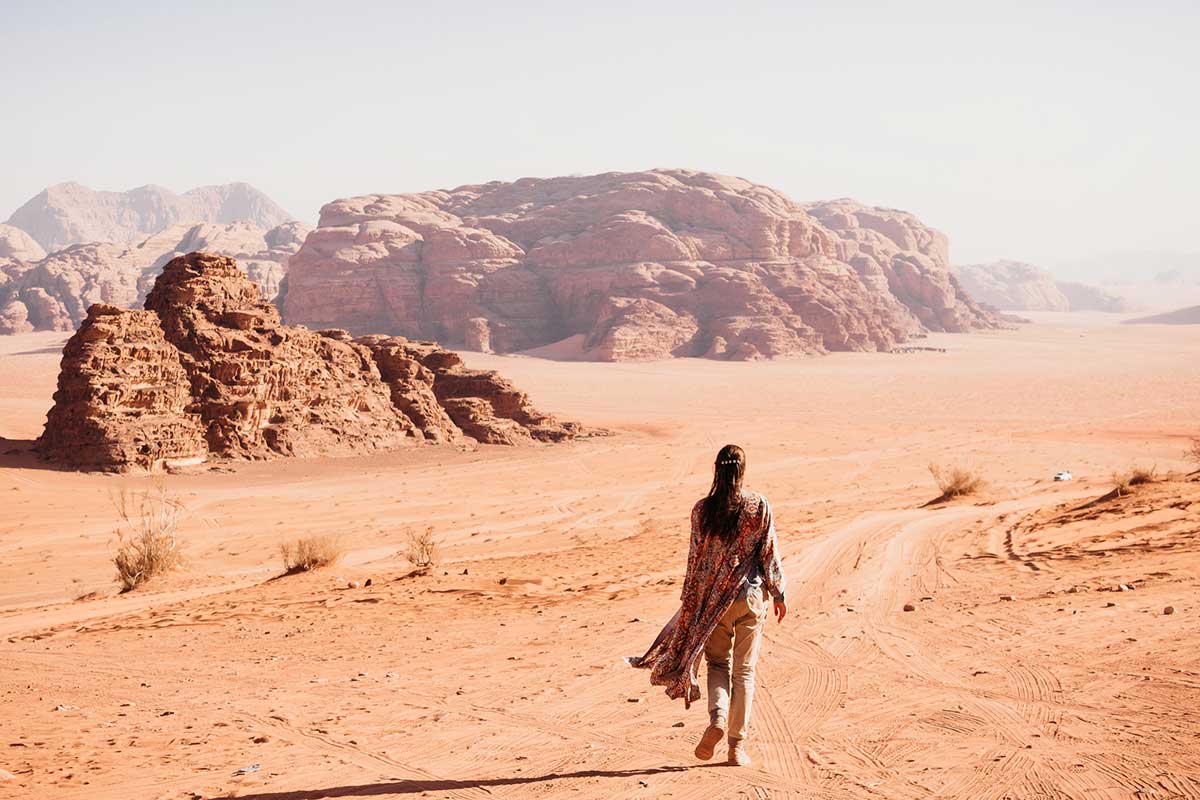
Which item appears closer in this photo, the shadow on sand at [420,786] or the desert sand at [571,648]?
the shadow on sand at [420,786]

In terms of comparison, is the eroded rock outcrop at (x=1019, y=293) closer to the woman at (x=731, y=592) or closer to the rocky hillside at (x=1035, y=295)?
the rocky hillside at (x=1035, y=295)

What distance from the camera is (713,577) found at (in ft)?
17.0

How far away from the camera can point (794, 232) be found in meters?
85.3

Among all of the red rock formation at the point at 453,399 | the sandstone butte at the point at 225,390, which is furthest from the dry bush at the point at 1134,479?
the red rock formation at the point at 453,399

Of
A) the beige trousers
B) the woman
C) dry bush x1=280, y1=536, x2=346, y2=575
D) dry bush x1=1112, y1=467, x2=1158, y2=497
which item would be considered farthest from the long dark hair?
dry bush x1=1112, y1=467, x2=1158, y2=497

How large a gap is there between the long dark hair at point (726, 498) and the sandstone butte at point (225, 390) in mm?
20673

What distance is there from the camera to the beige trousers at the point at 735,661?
514 centimetres

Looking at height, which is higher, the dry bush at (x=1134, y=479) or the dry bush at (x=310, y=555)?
the dry bush at (x=1134, y=479)

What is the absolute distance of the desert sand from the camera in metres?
5.25

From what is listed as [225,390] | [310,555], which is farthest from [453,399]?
[310,555]

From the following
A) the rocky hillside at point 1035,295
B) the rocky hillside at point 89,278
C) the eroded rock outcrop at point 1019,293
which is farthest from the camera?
the rocky hillside at point 1035,295

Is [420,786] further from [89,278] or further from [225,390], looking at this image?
[89,278]

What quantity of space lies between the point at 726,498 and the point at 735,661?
834mm

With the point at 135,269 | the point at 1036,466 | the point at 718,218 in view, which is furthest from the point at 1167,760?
the point at 135,269
